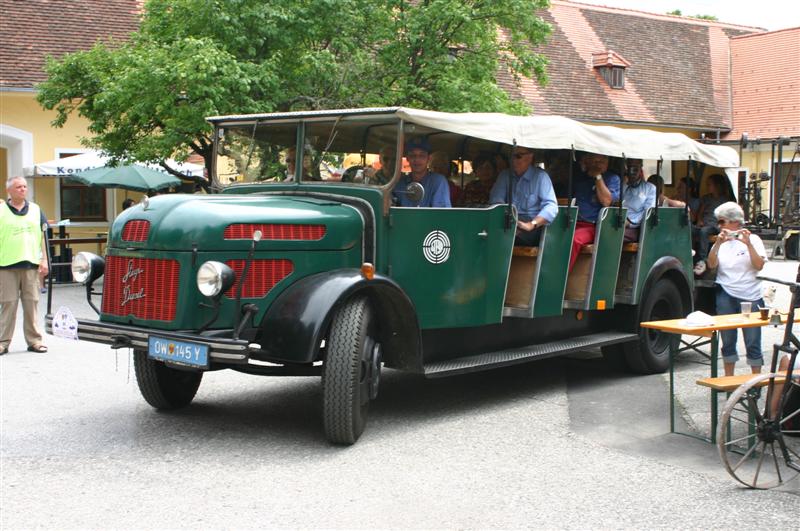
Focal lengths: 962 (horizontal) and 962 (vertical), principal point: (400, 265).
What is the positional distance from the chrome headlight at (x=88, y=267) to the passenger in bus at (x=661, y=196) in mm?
4947

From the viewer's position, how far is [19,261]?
31.9ft

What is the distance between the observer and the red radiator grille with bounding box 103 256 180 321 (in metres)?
5.91

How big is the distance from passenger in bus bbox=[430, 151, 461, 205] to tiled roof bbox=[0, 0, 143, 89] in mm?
13847

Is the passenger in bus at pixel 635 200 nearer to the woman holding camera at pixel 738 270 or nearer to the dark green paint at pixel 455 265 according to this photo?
the woman holding camera at pixel 738 270

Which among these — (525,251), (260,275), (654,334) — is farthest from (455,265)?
(654,334)

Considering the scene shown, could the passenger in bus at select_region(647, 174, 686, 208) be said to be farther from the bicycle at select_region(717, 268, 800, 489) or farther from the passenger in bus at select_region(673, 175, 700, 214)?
the bicycle at select_region(717, 268, 800, 489)

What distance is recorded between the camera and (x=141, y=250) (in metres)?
6.02

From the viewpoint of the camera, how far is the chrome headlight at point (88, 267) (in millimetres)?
6477

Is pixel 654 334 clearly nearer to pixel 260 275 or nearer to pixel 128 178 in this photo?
pixel 260 275

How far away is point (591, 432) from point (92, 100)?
470 inches

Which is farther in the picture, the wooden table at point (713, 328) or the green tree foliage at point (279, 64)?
the green tree foliage at point (279, 64)

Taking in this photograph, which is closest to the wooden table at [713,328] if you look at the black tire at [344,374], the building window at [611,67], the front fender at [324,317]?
the front fender at [324,317]

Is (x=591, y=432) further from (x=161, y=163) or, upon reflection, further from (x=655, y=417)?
(x=161, y=163)

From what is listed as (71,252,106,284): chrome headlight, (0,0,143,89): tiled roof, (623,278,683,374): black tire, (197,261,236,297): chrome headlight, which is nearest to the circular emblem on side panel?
(197,261,236,297): chrome headlight
